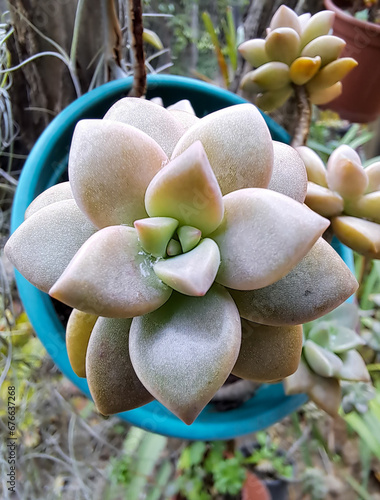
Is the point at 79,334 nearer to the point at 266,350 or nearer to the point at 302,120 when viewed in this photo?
the point at 266,350

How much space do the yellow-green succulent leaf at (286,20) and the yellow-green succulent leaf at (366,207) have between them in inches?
10.3

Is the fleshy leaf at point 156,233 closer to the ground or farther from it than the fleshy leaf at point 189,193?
closer to the ground

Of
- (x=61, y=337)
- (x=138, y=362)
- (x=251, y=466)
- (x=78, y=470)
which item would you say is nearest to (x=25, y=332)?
(x=61, y=337)

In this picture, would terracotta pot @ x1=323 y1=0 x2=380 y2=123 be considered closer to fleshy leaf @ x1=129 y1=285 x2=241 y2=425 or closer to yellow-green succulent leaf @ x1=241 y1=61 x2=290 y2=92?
yellow-green succulent leaf @ x1=241 y1=61 x2=290 y2=92

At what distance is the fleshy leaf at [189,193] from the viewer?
25 centimetres

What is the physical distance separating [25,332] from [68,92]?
43cm

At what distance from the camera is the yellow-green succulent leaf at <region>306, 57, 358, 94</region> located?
0.52 meters

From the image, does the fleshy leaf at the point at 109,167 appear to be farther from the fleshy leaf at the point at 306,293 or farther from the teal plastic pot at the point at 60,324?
the teal plastic pot at the point at 60,324

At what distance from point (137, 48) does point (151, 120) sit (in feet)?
0.61

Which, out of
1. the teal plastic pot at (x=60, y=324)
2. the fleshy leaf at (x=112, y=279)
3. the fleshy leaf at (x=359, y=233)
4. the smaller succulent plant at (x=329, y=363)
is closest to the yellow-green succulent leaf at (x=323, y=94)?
the teal plastic pot at (x=60, y=324)

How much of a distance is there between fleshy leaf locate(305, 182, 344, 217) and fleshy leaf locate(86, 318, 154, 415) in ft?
0.93

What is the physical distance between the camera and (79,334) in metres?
0.38

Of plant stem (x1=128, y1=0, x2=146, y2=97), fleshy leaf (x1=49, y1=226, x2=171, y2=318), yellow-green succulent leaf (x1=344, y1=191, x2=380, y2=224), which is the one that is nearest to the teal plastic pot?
plant stem (x1=128, y1=0, x2=146, y2=97)

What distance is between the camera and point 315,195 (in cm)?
47
